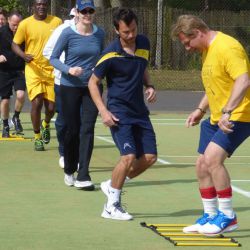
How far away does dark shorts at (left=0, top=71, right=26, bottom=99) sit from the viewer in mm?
16797

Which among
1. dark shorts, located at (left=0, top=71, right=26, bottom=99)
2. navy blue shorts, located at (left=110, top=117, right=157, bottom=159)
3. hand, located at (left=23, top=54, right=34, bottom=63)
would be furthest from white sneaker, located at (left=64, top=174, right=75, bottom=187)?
dark shorts, located at (left=0, top=71, right=26, bottom=99)

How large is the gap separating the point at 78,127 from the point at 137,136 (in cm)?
186

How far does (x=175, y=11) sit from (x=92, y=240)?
22232 mm

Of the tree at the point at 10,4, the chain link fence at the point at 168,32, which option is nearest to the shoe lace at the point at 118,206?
the chain link fence at the point at 168,32

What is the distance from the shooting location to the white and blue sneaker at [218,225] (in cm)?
865

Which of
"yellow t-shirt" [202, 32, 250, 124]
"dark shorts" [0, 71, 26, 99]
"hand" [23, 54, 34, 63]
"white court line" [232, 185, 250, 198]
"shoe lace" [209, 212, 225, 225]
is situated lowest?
"dark shorts" [0, 71, 26, 99]

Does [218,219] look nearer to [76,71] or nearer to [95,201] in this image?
[95,201]

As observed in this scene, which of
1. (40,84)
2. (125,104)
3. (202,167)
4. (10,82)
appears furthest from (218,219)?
(10,82)

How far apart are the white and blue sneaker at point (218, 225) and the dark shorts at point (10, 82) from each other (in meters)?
8.50

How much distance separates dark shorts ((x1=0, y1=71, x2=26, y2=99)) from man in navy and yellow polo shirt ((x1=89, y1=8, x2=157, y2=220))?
7.16 m

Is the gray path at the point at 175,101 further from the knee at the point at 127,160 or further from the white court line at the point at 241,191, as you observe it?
the knee at the point at 127,160

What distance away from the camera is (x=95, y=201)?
34.4ft

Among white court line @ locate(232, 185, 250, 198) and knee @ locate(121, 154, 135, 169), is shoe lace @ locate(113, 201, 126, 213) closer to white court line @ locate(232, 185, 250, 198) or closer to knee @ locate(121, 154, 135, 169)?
knee @ locate(121, 154, 135, 169)

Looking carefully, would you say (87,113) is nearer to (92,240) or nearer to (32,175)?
(32,175)
